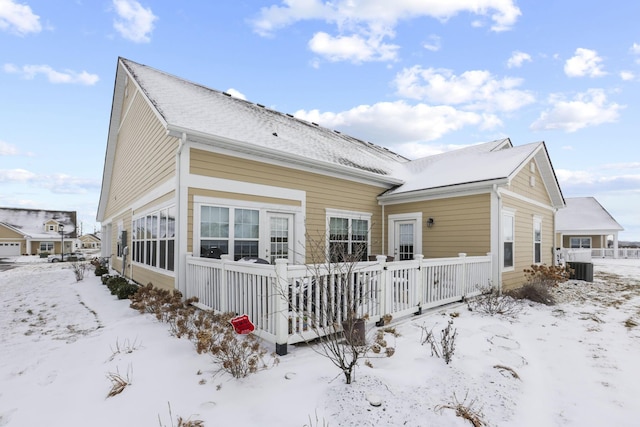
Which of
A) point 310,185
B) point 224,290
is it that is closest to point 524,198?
point 310,185

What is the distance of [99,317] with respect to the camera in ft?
21.6

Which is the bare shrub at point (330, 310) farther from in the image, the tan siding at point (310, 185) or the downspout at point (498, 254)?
the downspout at point (498, 254)

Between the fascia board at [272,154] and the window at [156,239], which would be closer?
the fascia board at [272,154]

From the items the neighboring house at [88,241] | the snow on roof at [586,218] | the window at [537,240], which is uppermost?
the snow on roof at [586,218]

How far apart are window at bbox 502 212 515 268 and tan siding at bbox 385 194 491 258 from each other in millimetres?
709

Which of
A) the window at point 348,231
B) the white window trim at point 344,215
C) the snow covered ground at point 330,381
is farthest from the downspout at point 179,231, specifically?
the window at point 348,231

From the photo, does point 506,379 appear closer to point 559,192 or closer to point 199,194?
point 199,194

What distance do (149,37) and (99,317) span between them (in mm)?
7952

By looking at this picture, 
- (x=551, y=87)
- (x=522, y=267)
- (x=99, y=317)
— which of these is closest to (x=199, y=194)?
(x=99, y=317)

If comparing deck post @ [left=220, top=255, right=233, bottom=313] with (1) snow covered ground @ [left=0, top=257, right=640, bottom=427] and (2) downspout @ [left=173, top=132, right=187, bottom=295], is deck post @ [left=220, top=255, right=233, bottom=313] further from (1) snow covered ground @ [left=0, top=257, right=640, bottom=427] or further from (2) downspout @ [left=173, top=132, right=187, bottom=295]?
(2) downspout @ [left=173, top=132, right=187, bottom=295]

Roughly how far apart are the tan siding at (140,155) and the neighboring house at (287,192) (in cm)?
6

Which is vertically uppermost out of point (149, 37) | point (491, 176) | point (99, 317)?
point (149, 37)

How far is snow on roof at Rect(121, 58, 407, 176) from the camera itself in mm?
7234

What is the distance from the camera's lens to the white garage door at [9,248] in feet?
127
